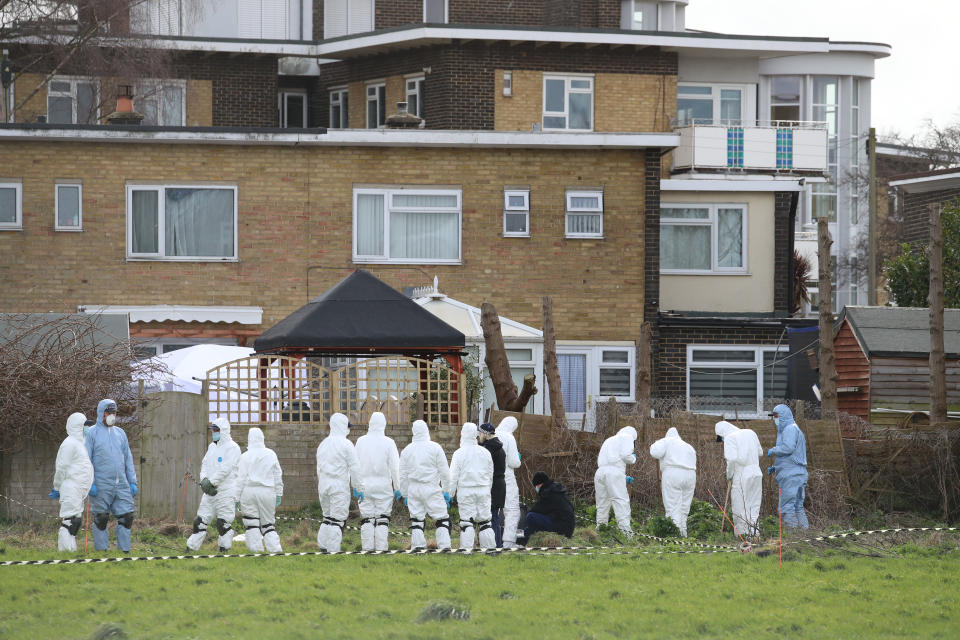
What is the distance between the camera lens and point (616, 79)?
34.7 m

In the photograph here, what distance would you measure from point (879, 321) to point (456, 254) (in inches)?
312

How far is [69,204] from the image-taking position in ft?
87.3

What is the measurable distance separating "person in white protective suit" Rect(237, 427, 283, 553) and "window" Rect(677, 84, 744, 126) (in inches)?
921

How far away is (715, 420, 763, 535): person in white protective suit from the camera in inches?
708

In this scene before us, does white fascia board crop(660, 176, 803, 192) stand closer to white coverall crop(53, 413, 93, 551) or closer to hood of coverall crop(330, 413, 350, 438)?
hood of coverall crop(330, 413, 350, 438)

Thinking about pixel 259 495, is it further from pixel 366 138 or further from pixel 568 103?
pixel 568 103

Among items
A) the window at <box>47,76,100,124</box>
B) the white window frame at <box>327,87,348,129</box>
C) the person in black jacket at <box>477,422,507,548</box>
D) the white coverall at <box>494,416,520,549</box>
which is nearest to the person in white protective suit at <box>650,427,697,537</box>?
the white coverall at <box>494,416,520,549</box>

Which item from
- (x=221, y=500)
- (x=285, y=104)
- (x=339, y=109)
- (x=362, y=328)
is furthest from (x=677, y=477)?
(x=285, y=104)

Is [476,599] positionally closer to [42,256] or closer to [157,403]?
[157,403]

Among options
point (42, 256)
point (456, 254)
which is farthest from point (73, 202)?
point (456, 254)

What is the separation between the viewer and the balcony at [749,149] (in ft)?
105

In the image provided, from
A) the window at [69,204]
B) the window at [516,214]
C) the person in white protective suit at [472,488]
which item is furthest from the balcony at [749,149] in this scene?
the person in white protective suit at [472,488]

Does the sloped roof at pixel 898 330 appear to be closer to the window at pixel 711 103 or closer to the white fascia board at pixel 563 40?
the white fascia board at pixel 563 40

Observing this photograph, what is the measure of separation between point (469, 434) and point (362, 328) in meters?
5.36
